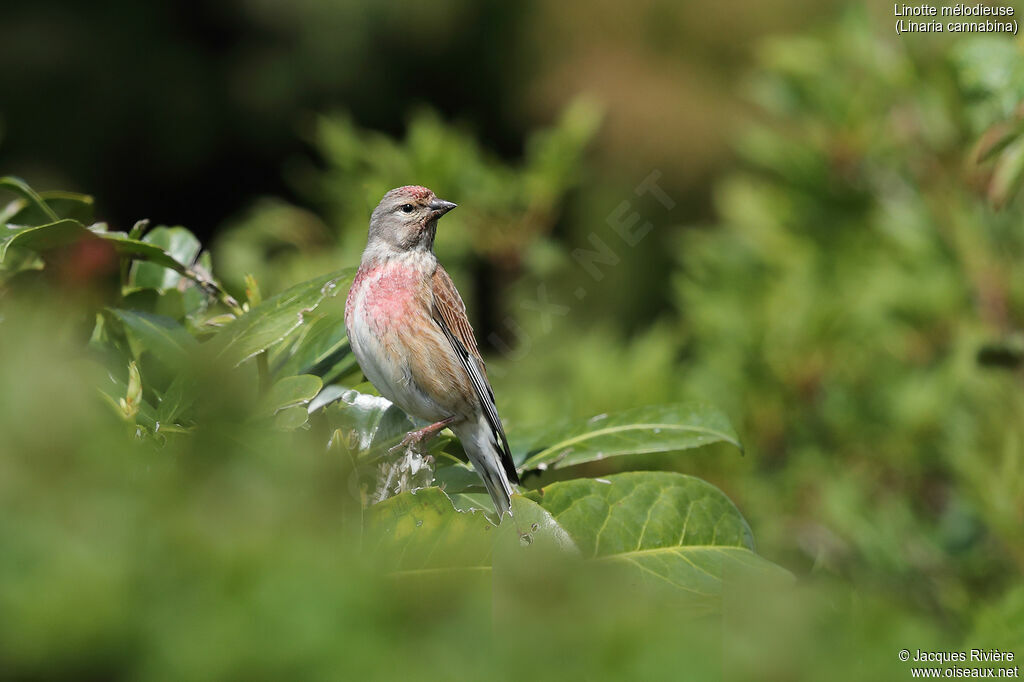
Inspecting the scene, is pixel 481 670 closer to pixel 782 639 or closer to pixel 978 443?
pixel 782 639

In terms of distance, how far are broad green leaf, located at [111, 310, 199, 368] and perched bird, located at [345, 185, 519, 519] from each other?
1.31ft

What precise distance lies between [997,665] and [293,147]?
25.2 feet

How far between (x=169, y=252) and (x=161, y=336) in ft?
1.23

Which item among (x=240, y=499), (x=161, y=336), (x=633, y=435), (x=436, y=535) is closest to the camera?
(x=240, y=499)

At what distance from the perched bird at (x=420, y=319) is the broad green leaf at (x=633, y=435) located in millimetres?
161

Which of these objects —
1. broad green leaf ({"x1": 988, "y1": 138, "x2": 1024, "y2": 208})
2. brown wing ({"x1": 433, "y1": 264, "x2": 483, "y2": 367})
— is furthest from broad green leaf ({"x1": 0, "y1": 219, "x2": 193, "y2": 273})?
broad green leaf ({"x1": 988, "y1": 138, "x2": 1024, "y2": 208})

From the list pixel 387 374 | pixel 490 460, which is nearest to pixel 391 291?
pixel 387 374

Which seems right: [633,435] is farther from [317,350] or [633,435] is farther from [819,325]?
[819,325]

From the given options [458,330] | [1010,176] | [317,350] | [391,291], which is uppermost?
[1010,176]

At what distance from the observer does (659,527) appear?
1.20m

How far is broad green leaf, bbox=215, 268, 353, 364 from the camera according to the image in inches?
46.3

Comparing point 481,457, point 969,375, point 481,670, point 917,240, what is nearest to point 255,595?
point 481,670

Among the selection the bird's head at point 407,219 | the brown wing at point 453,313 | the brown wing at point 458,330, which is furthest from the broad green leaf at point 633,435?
the bird's head at point 407,219

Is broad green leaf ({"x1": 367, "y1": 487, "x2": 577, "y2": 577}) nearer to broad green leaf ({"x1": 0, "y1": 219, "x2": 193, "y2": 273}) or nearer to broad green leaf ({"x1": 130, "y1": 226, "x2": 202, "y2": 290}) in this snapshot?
broad green leaf ({"x1": 0, "y1": 219, "x2": 193, "y2": 273})
